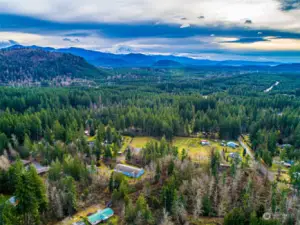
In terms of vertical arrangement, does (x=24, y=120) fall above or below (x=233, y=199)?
above

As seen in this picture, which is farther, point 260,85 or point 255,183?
point 260,85

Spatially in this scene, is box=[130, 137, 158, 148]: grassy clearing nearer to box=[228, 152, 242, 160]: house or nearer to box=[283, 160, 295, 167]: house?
box=[228, 152, 242, 160]: house

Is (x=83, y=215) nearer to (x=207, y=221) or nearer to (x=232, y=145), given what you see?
(x=207, y=221)

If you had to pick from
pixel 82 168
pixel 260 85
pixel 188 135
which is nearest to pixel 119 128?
pixel 188 135

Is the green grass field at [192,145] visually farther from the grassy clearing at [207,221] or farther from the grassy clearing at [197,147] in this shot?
the grassy clearing at [207,221]

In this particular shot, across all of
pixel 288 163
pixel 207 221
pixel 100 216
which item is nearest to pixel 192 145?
pixel 288 163

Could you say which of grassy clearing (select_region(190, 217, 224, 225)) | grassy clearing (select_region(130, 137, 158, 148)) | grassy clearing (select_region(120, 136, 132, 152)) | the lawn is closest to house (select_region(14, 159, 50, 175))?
grassy clearing (select_region(120, 136, 132, 152))

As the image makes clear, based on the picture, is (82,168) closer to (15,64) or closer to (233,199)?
(233,199)

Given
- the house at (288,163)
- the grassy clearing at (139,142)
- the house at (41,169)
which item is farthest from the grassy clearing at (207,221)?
the grassy clearing at (139,142)
